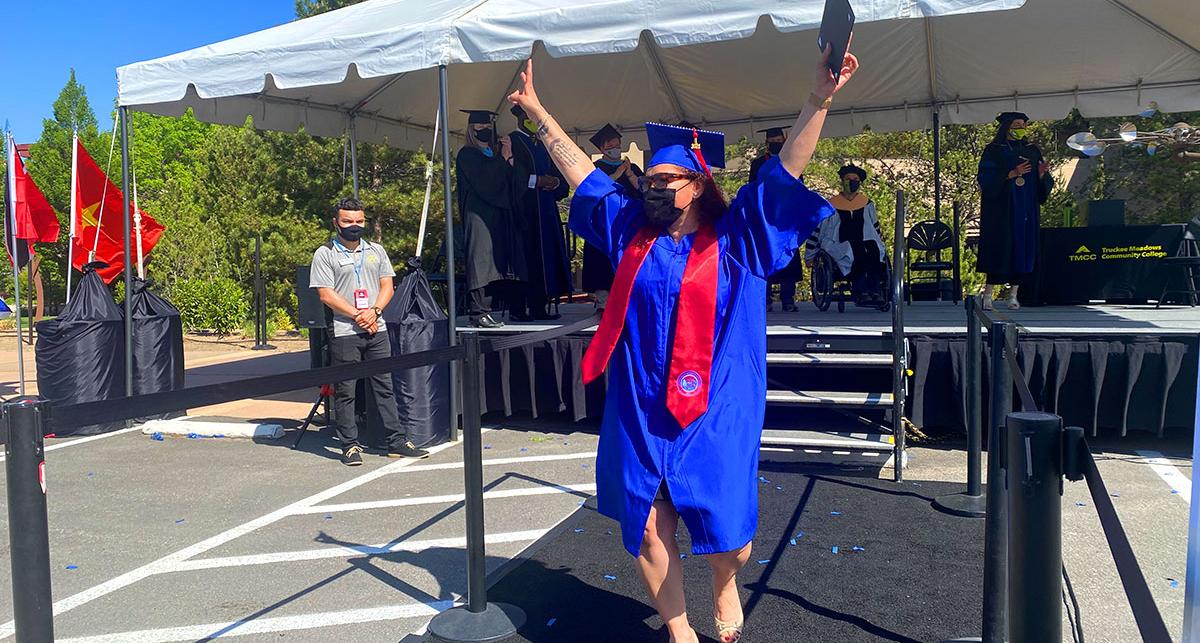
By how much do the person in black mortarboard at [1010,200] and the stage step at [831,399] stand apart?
3182 mm

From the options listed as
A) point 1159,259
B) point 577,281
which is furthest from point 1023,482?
point 577,281

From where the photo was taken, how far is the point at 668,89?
38.3 feet

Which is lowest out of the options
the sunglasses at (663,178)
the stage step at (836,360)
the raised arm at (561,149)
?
the stage step at (836,360)

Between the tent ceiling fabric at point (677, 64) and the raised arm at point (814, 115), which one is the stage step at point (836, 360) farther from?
the raised arm at point (814, 115)

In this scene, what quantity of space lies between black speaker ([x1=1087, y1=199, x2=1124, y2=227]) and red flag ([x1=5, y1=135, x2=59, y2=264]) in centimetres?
1065

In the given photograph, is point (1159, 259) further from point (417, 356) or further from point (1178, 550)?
point (417, 356)

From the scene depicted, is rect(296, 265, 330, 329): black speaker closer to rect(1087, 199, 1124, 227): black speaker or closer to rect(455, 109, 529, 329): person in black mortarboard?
rect(455, 109, 529, 329): person in black mortarboard

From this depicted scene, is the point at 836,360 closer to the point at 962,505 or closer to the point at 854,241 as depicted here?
the point at 962,505

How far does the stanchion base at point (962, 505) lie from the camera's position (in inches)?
193

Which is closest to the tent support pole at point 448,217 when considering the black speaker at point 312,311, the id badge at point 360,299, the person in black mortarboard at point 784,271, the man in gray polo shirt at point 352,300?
the man in gray polo shirt at point 352,300

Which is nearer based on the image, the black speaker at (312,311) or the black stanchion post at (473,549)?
the black stanchion post at (473,549)

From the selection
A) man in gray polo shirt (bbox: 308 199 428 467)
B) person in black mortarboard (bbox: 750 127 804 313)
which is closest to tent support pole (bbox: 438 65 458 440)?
man in gray polo shirt (bbox: 308 199 428 467)

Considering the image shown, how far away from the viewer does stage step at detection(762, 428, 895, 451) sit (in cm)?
569

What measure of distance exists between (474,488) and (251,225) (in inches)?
805
